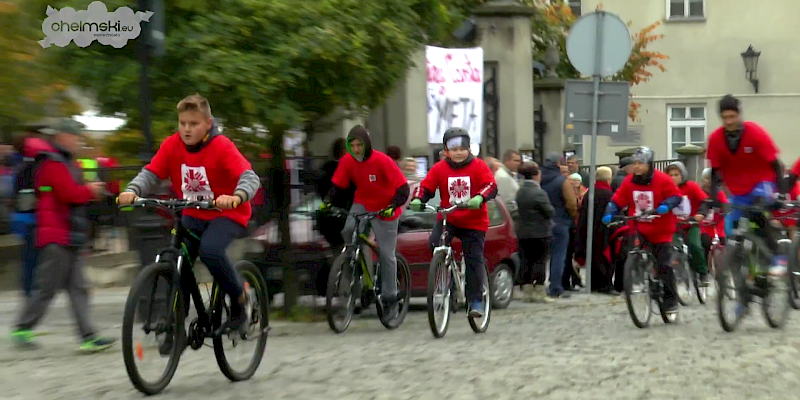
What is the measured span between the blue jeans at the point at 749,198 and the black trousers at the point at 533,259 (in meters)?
4.22

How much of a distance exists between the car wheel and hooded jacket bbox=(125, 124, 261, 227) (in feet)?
23.0

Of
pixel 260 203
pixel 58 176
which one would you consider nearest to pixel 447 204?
pixel 260 203

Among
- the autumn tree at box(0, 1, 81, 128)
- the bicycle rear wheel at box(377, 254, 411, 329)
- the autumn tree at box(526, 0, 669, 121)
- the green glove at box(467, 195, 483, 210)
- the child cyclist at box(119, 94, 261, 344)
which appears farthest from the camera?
the autumn tree at box(526, 0, 669, 121)

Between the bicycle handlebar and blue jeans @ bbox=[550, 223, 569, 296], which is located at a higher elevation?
the bicycle handlebar

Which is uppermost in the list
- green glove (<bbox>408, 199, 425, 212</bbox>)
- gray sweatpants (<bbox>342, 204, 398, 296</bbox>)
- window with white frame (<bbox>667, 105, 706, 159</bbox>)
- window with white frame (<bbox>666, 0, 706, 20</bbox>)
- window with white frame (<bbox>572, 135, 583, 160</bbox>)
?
window with white frame (<bbox>666, 0, 706, 20</bbox>)

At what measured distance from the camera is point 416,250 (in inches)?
555

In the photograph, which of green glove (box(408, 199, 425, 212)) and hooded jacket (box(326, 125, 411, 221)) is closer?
green glove (box(408, 199, 425, 212))

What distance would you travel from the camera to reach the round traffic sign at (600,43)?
640 inches

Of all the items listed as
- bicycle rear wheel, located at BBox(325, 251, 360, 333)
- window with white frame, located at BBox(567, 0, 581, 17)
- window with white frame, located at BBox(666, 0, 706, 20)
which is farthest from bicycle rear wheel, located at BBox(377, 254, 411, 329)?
window with white frame, located at BBox(666, 0, 706, 20)

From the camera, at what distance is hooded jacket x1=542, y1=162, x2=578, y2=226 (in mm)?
16938

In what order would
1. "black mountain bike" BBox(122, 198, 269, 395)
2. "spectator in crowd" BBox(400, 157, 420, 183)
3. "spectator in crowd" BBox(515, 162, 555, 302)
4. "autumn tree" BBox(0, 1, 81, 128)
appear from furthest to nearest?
1. "spectator in crowd" BBox(400, 157, 420, 183)
2. "spectator in crowd" BBox(515, 162, 555, 302)
3. "autumn tree" BBox(0, 1, 81, 128)
4. "black mountain bike" BBox(122, 198, 269, 395)

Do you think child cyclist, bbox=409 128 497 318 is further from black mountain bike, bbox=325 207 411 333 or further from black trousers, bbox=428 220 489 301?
black mountain bike, bbox=325 207 411 333

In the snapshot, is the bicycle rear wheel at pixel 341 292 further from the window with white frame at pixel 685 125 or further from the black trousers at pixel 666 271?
the window with white frame at pixel 685 125

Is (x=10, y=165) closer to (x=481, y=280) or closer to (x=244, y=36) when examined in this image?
(x=244, y=36)
